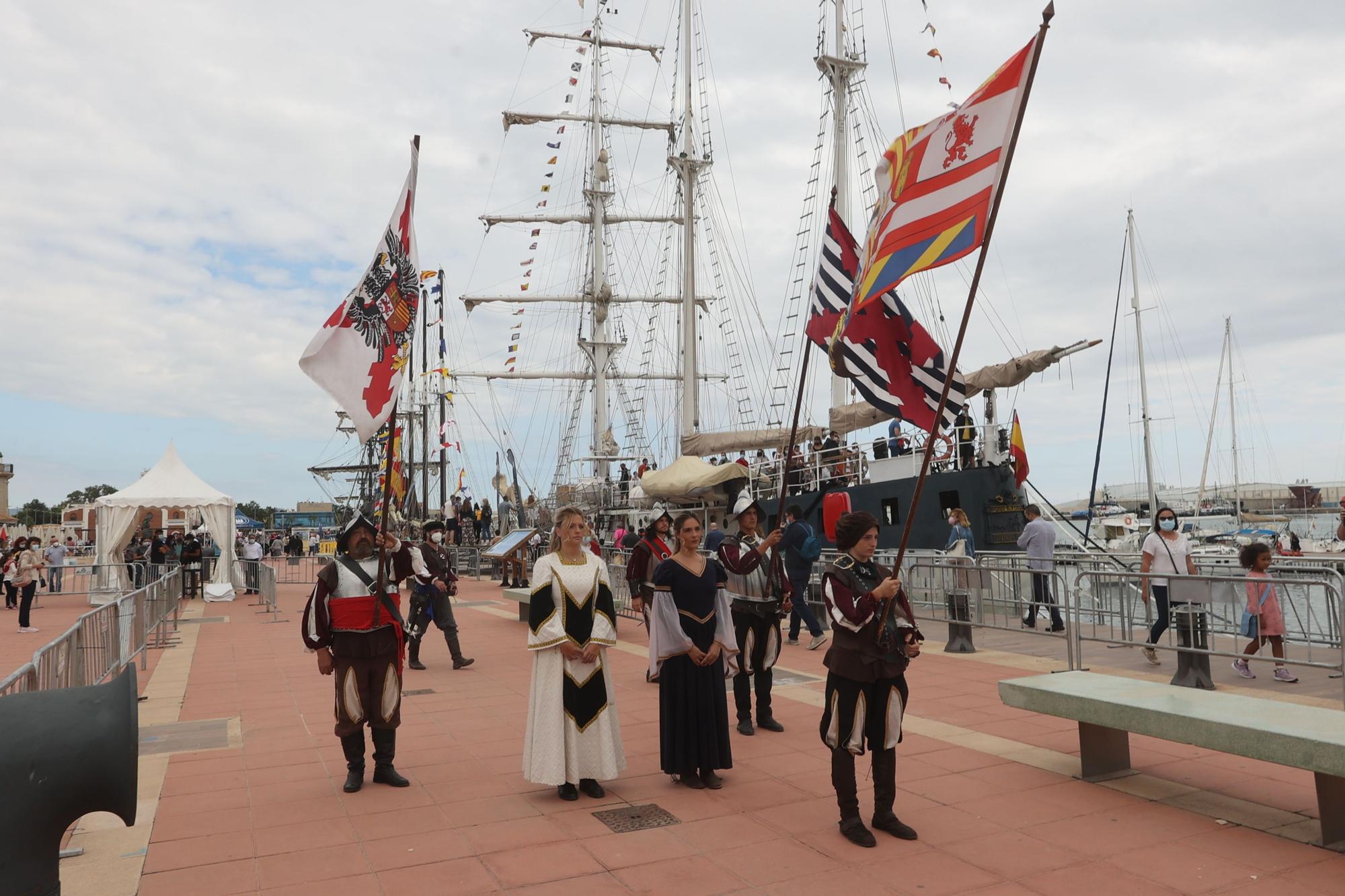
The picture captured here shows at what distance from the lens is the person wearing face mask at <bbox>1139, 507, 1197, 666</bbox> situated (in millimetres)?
9492

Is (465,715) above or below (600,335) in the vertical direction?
below

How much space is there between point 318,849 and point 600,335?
42.6 m

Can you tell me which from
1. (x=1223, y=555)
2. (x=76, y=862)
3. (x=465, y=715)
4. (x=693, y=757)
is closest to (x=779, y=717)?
(x=693, y=757)

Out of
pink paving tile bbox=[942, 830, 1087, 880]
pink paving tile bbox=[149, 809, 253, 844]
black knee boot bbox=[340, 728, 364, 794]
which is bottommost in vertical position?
pink paving tile bbox=[942, 830, 1087, 880]

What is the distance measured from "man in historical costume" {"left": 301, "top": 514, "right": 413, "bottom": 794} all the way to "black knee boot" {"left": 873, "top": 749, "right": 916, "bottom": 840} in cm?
297

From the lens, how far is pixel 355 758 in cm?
624

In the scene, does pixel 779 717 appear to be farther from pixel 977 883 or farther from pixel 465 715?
pixel 977 883

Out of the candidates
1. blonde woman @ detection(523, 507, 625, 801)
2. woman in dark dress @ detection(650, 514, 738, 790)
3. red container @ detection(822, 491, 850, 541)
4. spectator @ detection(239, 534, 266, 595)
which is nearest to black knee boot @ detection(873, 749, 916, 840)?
woman in dark dress @ detection(650, 514, 738, 790)

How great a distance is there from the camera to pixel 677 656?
6.28m

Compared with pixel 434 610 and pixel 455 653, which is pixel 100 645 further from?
pixel 455 653

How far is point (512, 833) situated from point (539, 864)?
526 mm

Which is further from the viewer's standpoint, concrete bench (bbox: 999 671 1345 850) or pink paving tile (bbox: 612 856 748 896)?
concrete bench (bbox: 999 671 1345 850)

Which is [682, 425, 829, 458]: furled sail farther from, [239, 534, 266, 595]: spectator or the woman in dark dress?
the woman in dark dress

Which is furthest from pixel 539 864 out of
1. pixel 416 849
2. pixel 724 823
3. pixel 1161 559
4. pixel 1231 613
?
A: pixel 1161 559
